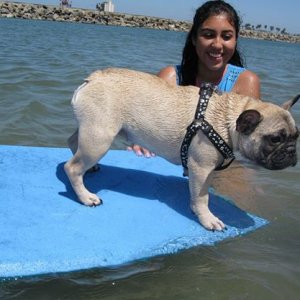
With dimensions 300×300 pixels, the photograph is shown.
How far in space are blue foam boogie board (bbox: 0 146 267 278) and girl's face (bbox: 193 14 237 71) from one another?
121 cm

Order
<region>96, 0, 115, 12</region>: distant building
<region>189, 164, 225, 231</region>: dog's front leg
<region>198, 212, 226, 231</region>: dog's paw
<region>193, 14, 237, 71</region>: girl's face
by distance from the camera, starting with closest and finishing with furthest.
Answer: <region>189, 164, 225, 231</region>: dog's front leg, <region>198, 212, 226, 231</region>: dog's paw, <region>193, 14, 237, 71</region>: girl's face, <region>96, 0, 115, 12</region>: distant building

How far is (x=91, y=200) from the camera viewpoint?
3938mm

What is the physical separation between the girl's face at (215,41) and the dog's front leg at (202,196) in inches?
61.4

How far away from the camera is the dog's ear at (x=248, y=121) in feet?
10.5

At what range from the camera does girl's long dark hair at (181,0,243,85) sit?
4535mm

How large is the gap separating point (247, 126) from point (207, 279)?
1.14 m

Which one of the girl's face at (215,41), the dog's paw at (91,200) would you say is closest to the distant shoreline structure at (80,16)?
the girl's face at (215,41)

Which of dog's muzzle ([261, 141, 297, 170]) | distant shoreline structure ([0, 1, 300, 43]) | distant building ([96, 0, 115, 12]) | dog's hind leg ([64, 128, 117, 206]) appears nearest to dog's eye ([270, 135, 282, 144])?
dog's muzzle ([261, 141, 297, 170])

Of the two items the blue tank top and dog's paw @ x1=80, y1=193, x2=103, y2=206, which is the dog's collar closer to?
dog's paw @ x1=80, y1=193, x2=103, y2=206

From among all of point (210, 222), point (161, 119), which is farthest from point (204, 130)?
point (210, 222)

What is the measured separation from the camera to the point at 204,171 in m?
3.59

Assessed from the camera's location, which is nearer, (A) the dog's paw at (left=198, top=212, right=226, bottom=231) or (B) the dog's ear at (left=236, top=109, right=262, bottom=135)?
(B) the dog's ear at (left=236, top=109, right=262, bottom=135)

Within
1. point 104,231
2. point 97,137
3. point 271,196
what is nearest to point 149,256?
point 104,231

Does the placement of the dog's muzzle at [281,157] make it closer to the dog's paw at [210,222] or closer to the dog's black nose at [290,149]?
the dog's black nose at [290,149]
